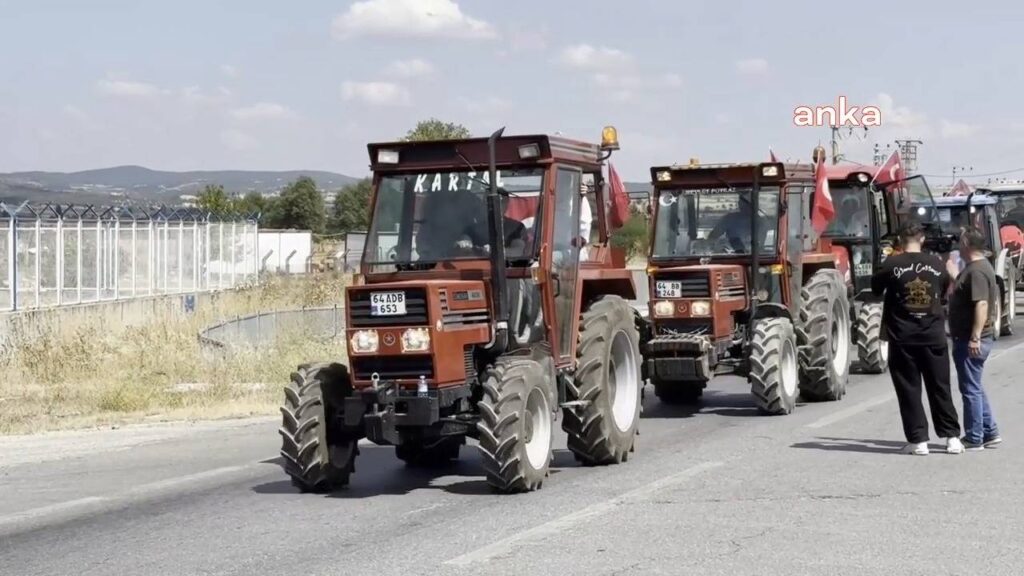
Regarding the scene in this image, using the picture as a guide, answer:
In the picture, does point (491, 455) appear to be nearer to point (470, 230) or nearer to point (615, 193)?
point (470, 230)

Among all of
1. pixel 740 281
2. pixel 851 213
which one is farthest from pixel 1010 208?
pixel 740 281

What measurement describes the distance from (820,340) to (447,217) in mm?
6745

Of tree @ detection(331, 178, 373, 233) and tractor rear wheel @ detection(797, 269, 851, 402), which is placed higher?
tree @ detection(331, 178, 373, 233)

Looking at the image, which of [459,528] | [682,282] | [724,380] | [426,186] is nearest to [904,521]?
[459,528]

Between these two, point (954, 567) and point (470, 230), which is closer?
point (954, 567)

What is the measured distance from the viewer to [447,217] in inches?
445

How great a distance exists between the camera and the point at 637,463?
12.2m

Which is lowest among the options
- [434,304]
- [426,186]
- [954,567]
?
[954,567]

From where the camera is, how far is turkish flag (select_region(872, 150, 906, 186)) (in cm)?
2098

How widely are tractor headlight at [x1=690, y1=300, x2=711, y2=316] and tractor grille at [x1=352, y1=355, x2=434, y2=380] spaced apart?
19.6 feet

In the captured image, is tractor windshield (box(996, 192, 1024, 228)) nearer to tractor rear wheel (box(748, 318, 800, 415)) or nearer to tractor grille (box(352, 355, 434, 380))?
tractor rear wheel (box(748, 318, 800, 415))

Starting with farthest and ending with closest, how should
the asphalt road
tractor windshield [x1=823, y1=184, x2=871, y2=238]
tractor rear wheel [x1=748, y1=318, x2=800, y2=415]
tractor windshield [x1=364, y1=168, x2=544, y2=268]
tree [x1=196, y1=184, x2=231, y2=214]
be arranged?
tree [x1=196, y1=184, x2=231, y2=214]
tractor windshield [x1=823, y1=184, x2=871, y2=238]
tractor rear wheel [x1=748, y1=318, x2=800, y2=415]
tractor windshield [x1=364, y1=168, x2=544, y2=268]
the asphalt road

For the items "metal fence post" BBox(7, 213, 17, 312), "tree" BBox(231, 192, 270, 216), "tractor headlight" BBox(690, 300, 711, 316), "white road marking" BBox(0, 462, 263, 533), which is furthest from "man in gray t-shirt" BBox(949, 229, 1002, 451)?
"tree" BBox(231, 192, 270, 216)

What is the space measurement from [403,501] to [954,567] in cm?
404
